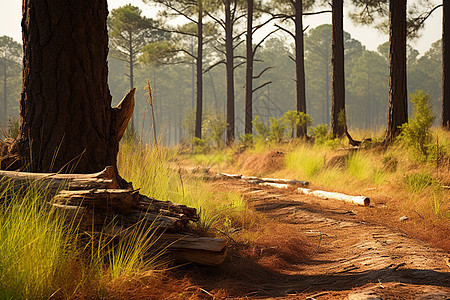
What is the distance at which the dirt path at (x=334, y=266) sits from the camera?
257 cm

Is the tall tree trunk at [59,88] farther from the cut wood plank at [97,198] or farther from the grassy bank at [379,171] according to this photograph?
the grassy bank at [379,171]

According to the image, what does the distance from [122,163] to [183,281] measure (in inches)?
92.6

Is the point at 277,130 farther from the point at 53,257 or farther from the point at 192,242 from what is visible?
the point at 53,257

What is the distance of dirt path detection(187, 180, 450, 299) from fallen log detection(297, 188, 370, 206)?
0.78 metres

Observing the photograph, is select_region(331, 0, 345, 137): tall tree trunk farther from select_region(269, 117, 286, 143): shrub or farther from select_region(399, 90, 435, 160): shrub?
select_region(399, 90, 435, 160): shrub

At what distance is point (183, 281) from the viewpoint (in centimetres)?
263

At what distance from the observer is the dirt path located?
257 centimetres

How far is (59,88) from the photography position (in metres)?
3.43

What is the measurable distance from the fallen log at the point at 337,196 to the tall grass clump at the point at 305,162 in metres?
1.52

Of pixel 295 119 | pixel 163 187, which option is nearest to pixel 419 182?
pixel 163 187

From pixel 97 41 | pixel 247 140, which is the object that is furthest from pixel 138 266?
pixel 247 140

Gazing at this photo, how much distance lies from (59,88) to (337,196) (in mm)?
4724

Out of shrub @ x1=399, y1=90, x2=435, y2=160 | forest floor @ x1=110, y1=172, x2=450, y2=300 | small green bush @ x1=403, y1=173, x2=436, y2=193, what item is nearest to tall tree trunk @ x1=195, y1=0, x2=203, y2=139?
shrub @ x1=399, y1=90, x2=435, y2=160

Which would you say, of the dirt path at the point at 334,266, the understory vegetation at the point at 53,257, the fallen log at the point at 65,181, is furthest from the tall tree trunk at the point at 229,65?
the understory vegetation at the point at 53,257
